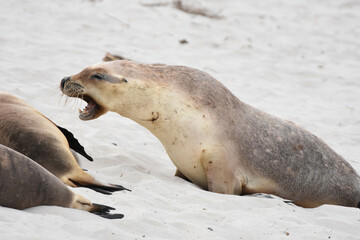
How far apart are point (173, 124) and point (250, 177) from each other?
0.70 meters

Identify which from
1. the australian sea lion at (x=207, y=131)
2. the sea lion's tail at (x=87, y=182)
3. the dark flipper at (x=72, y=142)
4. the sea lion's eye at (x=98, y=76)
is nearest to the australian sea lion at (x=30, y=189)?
the sea lion's tail at (x=87, y=182)

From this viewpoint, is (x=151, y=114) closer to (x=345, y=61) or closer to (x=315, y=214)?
(x=315, y=214)

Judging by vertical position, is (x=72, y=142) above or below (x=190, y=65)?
above

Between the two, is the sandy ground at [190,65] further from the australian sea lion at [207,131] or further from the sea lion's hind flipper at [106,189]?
the australian sea lion at [207,131]

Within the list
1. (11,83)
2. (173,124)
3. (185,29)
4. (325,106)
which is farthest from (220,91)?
(185,29)

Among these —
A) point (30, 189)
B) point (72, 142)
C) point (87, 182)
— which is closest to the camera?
point (30, 189)

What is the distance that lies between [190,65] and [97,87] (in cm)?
437

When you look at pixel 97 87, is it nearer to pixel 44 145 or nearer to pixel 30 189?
pixel 44 145

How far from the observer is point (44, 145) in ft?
12.7

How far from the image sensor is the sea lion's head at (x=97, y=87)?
4586 mm

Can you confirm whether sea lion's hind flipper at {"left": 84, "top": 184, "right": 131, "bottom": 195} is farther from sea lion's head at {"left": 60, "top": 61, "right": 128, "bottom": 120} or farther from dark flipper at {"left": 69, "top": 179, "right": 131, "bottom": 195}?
sea lion's head at {"left": 60, "top": 61, "right": 128, "bottom": 120}

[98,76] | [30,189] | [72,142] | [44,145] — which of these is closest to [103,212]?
[30,189]

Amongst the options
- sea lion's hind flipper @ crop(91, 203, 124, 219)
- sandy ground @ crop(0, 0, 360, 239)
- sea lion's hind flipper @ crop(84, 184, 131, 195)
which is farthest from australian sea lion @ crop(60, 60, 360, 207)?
sea lion's hind flipper @ crop(91, 203, 124, 219)

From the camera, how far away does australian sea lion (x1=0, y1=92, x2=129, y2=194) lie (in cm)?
379
